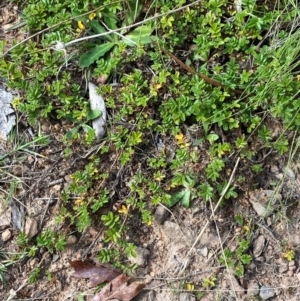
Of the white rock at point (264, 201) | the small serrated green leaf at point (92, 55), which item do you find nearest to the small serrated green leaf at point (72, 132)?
the small serrated green leaf at point (92, 55)

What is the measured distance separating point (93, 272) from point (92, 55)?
1004mm

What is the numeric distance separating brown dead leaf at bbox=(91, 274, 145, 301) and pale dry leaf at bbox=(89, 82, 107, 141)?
2.16ft

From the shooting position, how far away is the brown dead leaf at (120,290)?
8.46ft

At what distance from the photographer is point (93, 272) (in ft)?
8.58

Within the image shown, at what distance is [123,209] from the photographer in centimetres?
262

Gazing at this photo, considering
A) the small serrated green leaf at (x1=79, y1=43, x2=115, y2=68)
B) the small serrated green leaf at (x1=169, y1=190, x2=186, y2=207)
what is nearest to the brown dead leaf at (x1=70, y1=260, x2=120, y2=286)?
the small serrated green leaf at (x1=169, y1=190, x2=186, y2=207)

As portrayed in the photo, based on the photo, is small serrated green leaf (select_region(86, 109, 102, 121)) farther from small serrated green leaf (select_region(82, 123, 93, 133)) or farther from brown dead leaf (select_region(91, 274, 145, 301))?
brown dead leaf (select_region(91, 274, 145, 301))

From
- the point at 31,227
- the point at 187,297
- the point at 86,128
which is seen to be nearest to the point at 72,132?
the point at 86,128

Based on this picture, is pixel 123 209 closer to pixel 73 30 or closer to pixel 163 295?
pixel 163 295

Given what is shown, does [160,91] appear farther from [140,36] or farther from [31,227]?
[31,227]

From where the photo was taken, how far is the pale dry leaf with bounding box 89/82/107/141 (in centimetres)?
271

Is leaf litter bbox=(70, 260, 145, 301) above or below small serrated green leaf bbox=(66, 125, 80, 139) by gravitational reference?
below

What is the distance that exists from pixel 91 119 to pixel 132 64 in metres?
0.32

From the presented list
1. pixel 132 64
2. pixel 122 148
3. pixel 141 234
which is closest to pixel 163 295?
pixel 141 234
